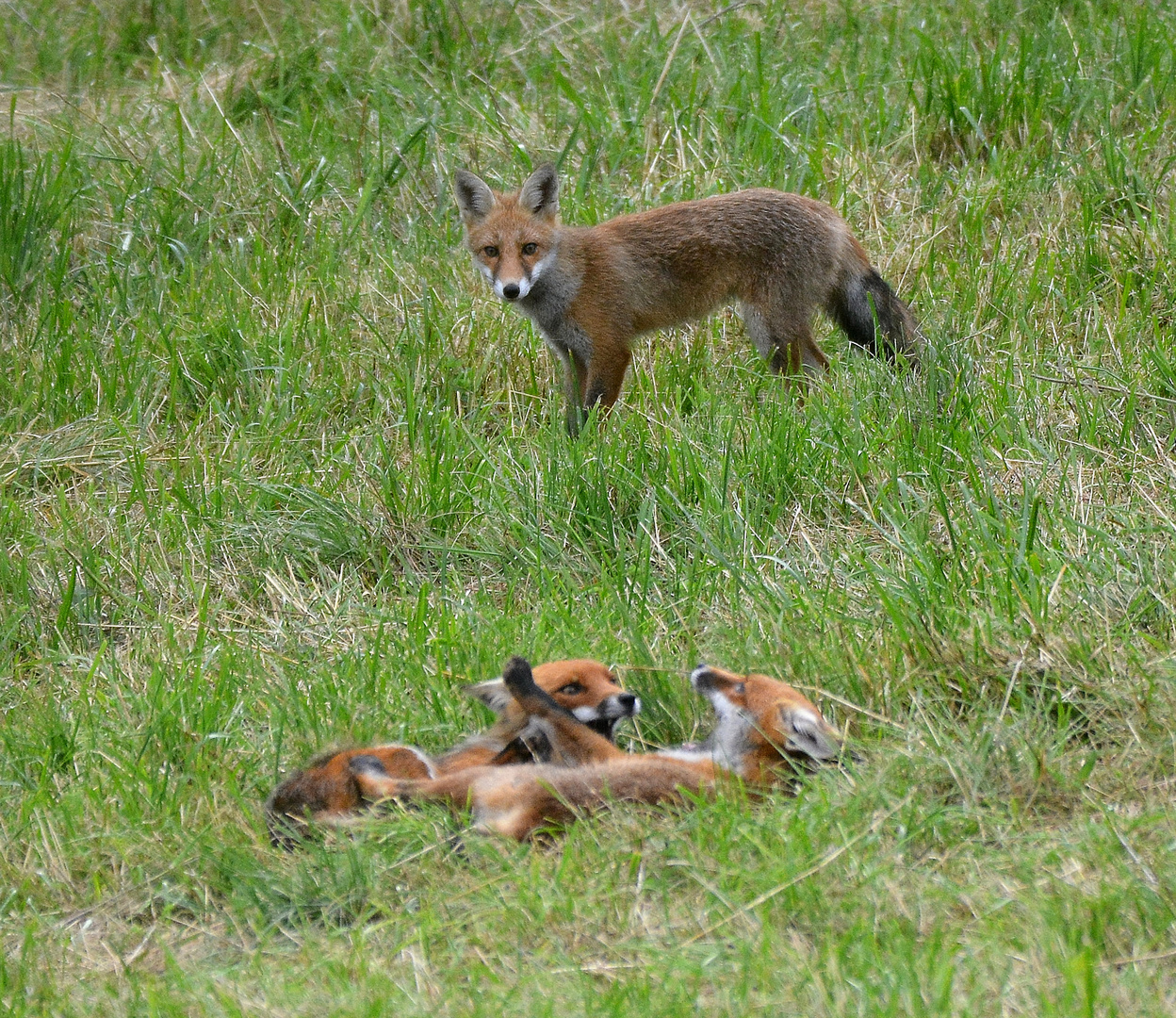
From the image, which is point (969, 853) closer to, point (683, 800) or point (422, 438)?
point (683, 800)

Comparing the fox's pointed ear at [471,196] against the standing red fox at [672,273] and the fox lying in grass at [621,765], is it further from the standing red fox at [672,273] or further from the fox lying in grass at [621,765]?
the fox lying in grass at [621,765]

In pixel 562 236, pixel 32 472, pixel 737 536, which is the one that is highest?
pixel 562 236

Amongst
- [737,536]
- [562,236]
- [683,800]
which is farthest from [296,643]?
[562,236]

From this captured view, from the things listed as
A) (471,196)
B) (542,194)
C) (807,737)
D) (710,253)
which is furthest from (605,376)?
(807,737)

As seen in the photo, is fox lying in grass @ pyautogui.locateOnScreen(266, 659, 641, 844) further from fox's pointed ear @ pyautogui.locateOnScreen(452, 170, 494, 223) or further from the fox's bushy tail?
fox's pointed ear @ pyautogui.locateOnScreen(452, 170, 494, 223)

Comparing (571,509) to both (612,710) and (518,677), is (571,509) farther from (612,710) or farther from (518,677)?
(518,677)

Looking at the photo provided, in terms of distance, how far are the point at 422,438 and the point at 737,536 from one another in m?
1.79

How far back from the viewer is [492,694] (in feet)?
12.5

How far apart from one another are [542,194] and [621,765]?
437cm

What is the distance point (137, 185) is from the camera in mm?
8109

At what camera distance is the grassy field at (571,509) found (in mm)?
2955

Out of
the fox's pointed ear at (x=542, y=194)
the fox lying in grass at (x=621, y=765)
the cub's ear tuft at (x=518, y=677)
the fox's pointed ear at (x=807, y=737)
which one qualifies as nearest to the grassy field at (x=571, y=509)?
the fox lying in grass at (x=621, y=765)

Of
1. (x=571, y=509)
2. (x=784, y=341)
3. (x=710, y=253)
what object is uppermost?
(x=710, y=253)

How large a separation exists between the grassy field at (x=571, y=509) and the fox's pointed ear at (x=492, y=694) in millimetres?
176
